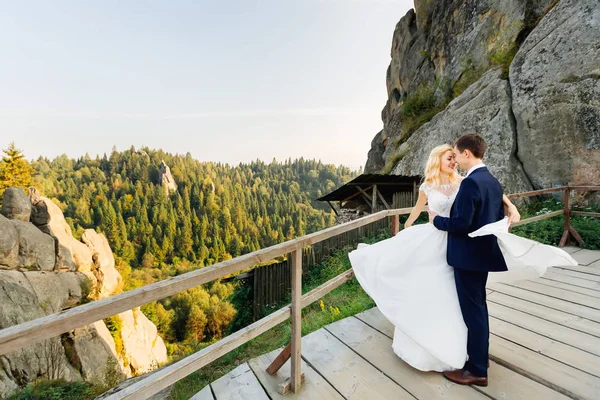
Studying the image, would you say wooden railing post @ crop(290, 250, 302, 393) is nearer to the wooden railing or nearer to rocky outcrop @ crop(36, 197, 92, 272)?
the wooden railing

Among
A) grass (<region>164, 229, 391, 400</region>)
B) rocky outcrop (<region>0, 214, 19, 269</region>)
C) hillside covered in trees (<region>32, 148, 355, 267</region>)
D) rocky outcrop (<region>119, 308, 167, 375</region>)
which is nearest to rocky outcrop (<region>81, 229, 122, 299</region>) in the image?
rocky outcrop (<region>119, 308, 167, 375</region>)

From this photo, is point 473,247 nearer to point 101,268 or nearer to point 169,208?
point 101,268

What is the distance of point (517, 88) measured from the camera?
465 inches

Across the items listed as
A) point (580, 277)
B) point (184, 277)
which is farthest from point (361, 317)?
point (580, 277)

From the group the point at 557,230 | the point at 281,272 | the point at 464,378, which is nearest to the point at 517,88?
the point at 557,230

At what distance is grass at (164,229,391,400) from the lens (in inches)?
187

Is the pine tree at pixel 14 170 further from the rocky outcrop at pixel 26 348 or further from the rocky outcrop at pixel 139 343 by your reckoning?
the rocky outcrop at pixel 26 348

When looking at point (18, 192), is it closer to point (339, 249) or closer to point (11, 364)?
point (11, 364)

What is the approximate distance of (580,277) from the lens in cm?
454

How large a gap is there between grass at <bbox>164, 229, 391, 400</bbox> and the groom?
1745mm

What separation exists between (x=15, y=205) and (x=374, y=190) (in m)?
21.2

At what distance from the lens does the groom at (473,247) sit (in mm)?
2072

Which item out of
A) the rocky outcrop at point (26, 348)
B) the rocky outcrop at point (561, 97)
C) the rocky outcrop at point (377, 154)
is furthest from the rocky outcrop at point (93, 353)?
the rocky outcrop at point (377, 154)

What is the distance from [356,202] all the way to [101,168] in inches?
5195
